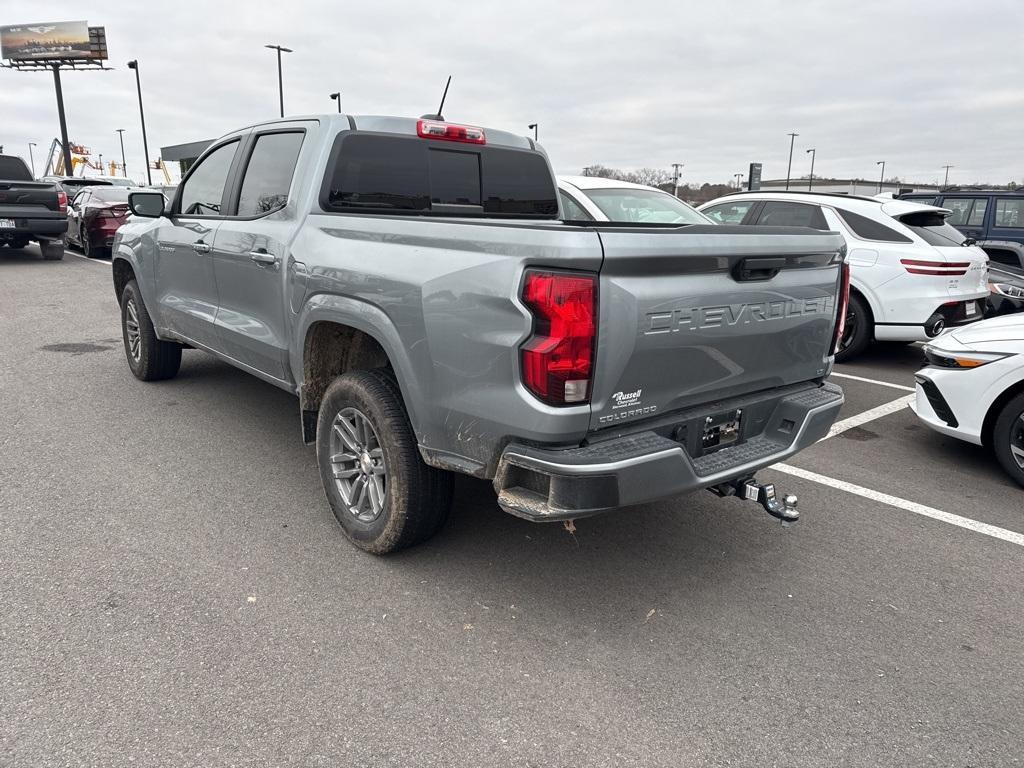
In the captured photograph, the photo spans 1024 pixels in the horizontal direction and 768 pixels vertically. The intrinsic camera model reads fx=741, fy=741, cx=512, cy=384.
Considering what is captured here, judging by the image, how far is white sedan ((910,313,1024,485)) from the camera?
177 inches

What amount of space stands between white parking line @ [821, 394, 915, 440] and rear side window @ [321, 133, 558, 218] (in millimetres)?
2785

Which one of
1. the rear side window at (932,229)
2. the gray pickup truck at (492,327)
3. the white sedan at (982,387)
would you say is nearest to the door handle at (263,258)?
the gray pickup truck at (492,327)

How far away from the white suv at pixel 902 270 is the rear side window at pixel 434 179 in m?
4.42

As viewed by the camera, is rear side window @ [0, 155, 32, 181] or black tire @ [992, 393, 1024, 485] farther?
rear side window @ [0, 155, 32, 181]

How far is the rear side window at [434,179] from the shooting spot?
383 centimetres

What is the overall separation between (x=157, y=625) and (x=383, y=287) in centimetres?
158

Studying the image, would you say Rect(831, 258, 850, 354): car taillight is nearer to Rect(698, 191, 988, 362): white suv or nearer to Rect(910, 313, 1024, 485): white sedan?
Rect(910, 313, 1024, 485): white sedan

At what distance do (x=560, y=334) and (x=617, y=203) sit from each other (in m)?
5.36

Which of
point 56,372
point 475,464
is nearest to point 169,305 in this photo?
point 56,372

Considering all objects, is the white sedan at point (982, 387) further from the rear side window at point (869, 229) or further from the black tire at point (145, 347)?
the black tire at point (145, 347)

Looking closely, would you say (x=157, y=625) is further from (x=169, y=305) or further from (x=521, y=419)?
(x=169, y=305)

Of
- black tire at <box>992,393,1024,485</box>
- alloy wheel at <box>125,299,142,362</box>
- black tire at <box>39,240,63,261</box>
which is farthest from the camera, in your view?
black tire at <box>39,240,63,261</box>

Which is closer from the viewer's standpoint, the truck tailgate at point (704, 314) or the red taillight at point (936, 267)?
the truck tailgate at point (704, 314)

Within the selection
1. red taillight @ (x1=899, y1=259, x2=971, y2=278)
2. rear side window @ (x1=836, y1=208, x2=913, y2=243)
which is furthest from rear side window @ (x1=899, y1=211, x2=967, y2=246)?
red taillight @ (x1=899, y1=259, x2=971, y2=278)
